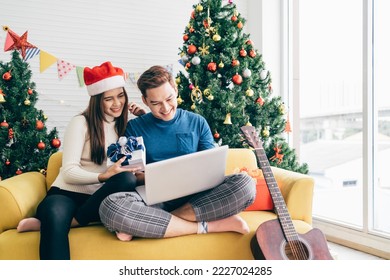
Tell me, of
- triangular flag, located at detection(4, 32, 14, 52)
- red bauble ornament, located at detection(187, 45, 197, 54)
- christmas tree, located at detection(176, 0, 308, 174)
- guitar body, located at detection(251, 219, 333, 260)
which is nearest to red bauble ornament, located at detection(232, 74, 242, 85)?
christmas tree, located at detection(176, 0, 308, 174)

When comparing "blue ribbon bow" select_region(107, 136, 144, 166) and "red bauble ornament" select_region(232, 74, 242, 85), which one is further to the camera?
"red bauble ornament" select_region(232, 74, 242, 85)

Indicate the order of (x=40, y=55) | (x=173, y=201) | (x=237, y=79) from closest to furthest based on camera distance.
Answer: (x=173, y=201), (x=237, y=79), (x=40, y=55)

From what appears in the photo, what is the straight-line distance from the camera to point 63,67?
310cm

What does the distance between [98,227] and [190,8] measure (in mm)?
2467

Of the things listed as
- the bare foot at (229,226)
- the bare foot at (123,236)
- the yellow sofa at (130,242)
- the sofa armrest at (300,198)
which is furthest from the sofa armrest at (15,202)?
the sofa armrest at (300,198)

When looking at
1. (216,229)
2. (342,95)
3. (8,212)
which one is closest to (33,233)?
(8,212)

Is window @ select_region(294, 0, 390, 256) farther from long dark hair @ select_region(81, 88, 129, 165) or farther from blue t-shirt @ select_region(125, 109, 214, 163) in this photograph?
long dark hair @ select_region(81, 88, 129, 165)

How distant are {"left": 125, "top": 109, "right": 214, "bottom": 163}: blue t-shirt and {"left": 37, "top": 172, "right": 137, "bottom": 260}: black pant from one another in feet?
0.80

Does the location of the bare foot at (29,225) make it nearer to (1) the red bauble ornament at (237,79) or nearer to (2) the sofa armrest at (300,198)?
(2) the sofa armrest at (300,198)

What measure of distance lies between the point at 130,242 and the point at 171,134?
1.89 ft

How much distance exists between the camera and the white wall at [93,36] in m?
3.10

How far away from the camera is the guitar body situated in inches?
63.2

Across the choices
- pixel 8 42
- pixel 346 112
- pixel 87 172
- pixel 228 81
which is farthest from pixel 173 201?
pixel 8 42

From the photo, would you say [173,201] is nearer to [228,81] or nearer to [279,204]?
[279,204]
